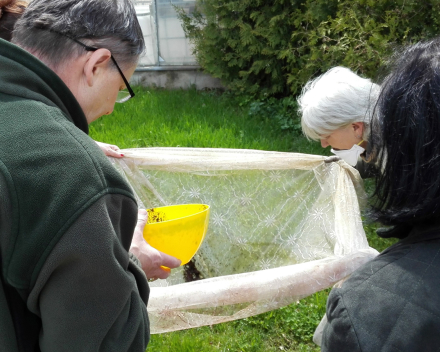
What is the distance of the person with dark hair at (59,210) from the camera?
3.12 ft

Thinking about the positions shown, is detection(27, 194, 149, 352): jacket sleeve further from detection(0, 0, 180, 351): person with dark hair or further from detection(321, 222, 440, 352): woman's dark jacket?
detection(321, 222, 440, 352): woman's dark jacket

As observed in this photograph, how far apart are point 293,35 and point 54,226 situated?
167 inches

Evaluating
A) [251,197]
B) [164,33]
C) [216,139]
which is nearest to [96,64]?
[251,197]

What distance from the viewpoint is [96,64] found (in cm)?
120

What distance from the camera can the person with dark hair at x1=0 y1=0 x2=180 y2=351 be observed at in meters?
0.95

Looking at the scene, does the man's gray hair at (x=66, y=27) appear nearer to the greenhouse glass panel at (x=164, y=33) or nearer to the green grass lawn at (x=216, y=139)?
the green grass lawn at (x=216, y=139)

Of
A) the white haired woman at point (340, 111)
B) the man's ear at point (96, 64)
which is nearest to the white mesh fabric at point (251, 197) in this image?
the white haired woman at point (340, 111)

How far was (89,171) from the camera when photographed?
979 mm

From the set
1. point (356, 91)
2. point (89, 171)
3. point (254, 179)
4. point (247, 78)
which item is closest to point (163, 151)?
point (254, 179)

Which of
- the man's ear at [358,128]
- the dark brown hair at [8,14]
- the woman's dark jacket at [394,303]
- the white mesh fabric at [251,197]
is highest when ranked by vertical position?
the dark brown hair at [8,14]

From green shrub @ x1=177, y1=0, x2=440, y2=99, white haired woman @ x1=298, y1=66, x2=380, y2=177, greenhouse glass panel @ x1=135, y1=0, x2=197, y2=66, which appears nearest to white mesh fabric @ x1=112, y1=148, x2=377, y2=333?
white haired woman @ x1=298, y1=66, x2=380, y2=177

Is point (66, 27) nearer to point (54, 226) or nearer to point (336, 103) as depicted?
point (54, 226)

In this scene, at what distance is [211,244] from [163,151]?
630 mm

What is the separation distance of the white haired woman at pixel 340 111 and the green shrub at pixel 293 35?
1.19 metres
